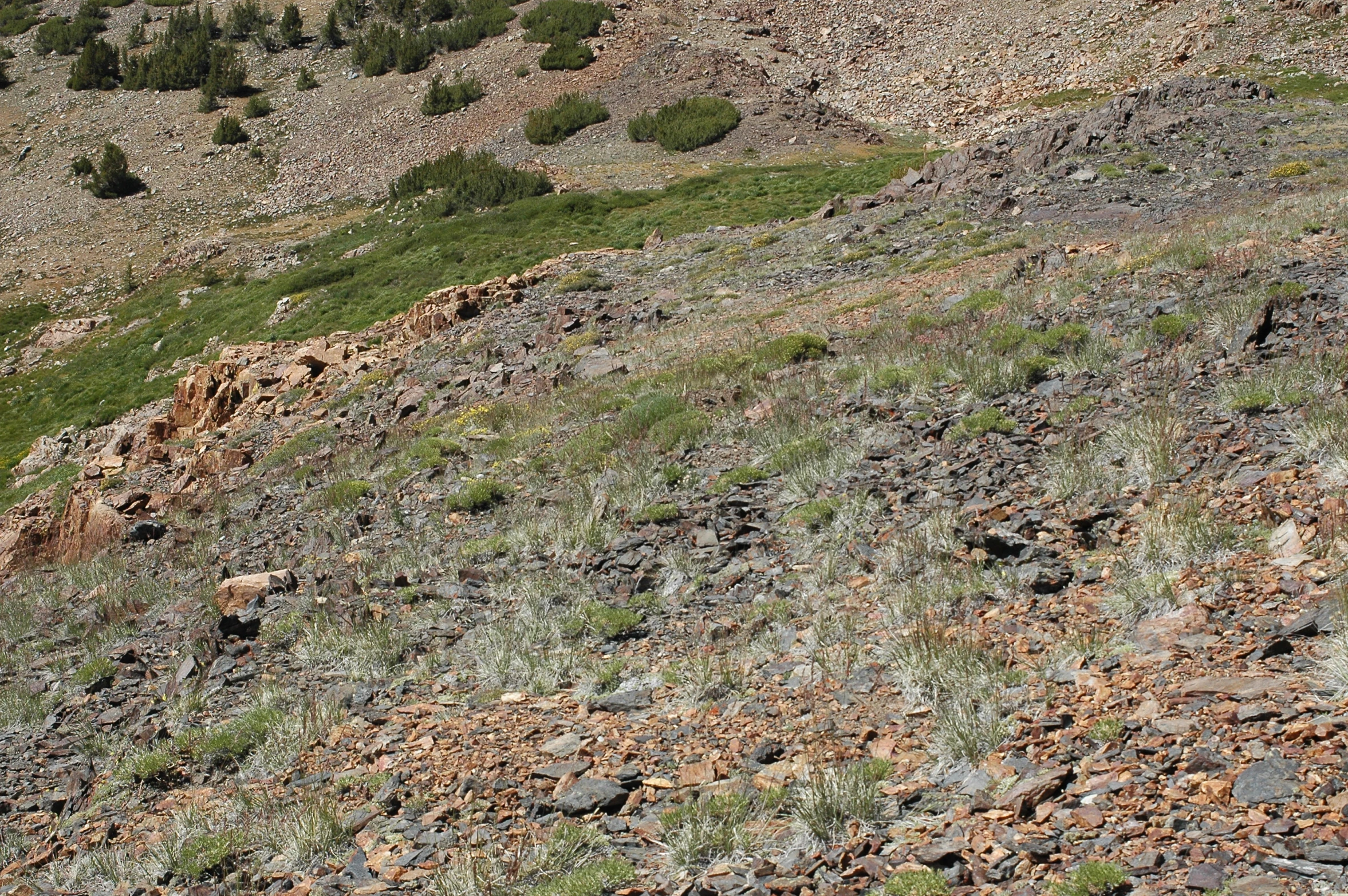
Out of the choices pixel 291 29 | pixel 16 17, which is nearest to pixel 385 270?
pixel 291 29

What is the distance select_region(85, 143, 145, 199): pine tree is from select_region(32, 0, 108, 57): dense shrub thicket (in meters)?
23.1

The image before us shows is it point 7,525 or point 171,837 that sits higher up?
point 171,837

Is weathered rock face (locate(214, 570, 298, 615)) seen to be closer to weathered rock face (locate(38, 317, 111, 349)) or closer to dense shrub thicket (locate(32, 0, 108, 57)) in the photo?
weathered rock face (locate(38, 317, 111, 349))

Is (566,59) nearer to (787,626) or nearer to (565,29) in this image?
(565,29)

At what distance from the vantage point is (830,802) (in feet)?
16.9

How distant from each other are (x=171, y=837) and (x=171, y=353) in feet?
100

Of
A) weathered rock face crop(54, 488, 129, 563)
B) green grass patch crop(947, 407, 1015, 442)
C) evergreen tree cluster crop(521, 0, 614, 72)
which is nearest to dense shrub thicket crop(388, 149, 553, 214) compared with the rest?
evergreen tree cluster crop(521, 0, 614, 72)

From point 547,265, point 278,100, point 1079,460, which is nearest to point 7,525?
point 547,265

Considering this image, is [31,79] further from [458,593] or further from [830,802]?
[830,802]

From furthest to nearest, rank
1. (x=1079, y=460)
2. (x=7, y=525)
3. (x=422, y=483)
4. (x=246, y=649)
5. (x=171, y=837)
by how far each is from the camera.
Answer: (x=7, y=525) → (x=422, y=483) → (x=246, y=649) → (x=1079, y=460) → (x=171, y=837)

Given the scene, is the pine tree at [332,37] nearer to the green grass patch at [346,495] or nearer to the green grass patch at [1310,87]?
the green grass patch at [1310,87]

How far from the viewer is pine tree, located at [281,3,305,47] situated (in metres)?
69.6

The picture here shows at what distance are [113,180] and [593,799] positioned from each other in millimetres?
59610

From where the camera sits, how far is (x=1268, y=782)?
4.27 meters
